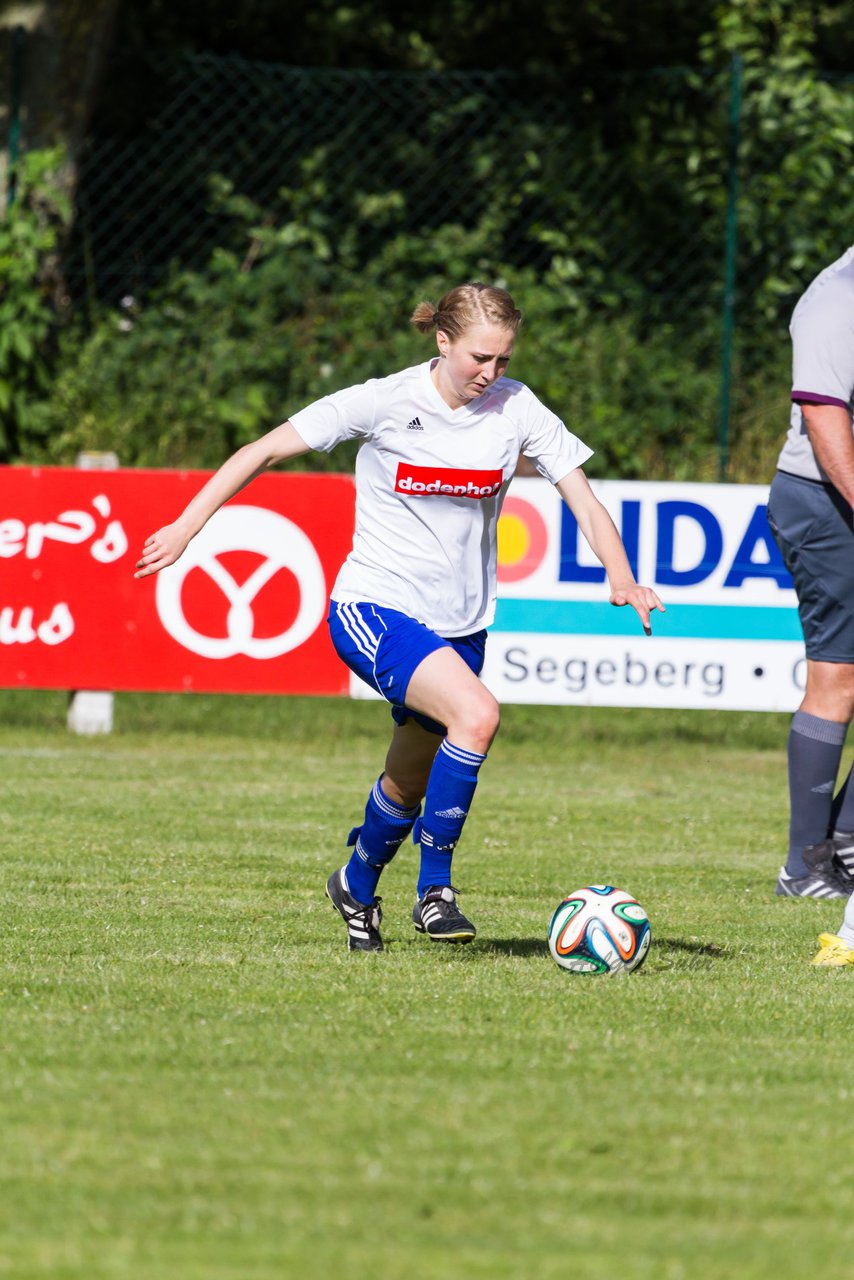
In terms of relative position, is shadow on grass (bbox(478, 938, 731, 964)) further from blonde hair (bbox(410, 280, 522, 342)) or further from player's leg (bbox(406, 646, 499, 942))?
blonde hair (bbox(410, 280, 522, 342))

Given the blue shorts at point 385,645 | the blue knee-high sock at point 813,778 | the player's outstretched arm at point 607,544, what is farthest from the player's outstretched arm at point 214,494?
the blue knee-high sock at point 813,778

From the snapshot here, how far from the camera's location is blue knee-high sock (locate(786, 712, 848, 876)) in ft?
23.8

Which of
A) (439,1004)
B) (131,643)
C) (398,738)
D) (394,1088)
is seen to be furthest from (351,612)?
(131,643)

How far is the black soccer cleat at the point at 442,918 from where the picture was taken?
5598 millimetres

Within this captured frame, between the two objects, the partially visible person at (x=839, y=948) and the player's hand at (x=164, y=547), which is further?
the partially visible person at (x=839, y=948)

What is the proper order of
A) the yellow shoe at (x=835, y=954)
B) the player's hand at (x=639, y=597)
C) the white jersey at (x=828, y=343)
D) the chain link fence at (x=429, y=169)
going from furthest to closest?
the chain link fence at (x=429, y=169) → the white jersey at (x=828, y=343) → the yellow shoe at (x=835, y=954) → the player's hand at (x=639, y=597)

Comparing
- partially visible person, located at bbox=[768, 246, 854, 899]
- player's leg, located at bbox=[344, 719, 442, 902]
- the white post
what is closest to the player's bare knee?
player's leg, located at bbox=[344, 719, 442, 902]

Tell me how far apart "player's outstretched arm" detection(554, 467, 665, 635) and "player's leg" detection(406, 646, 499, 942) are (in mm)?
465

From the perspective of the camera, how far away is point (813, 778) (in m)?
7.30

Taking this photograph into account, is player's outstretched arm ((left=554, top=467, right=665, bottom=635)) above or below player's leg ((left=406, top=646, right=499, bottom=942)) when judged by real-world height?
above

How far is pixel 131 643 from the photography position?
10898 millimetres

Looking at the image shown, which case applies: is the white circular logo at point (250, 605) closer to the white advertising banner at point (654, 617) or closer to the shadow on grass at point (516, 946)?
the white advertising banner at point (654, 617)

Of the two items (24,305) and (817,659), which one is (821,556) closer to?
(817,659)

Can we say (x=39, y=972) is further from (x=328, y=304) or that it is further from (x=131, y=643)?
(x=328, y=304)
